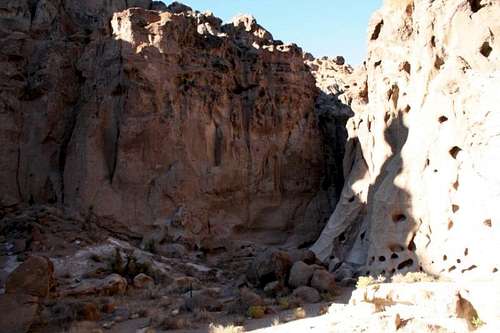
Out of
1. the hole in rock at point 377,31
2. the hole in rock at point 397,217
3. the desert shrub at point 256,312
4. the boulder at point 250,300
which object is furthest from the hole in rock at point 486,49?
the desert shrub at point 256,312

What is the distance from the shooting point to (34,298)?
13922mm

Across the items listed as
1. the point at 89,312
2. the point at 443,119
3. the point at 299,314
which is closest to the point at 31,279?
the point at 89,312

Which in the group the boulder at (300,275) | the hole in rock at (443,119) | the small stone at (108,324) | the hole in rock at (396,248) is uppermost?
the hole in rock at (443,119)

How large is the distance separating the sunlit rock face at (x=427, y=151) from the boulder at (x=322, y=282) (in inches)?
103

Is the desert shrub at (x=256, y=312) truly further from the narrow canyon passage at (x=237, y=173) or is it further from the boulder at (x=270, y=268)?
the boulder at (x=270, y=268)

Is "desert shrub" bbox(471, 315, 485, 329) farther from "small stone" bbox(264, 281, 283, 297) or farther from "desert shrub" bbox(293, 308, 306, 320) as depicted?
"small stone" bbox(264, 281, 283, 297)

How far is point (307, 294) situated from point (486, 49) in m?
9.85

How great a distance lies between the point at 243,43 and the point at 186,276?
58.0 feet

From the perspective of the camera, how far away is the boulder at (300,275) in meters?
18.0

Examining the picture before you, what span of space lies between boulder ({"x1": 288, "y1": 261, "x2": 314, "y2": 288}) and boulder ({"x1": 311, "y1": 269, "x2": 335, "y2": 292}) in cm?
21

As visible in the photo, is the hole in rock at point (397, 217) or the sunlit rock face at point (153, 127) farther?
the sunlit rock face at point (153, 127)

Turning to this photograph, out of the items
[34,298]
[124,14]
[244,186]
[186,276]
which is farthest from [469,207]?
[124,14]

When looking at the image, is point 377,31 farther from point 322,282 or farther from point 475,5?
point 322,282

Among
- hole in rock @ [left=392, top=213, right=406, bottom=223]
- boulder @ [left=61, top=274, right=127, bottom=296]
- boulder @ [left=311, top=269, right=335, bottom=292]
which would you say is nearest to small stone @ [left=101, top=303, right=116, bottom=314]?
boulder @ [left=61, top=274, right=127, bottom=296]
